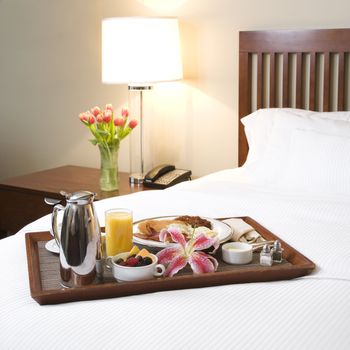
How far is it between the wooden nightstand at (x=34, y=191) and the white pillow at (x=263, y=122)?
22.7 inches

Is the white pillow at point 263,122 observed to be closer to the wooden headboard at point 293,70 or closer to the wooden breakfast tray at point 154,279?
the wooden headboard at point 293,70

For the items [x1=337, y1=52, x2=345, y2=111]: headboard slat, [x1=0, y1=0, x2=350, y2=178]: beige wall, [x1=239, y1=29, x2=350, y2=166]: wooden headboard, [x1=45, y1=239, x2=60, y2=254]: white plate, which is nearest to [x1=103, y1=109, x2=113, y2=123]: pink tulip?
[x1=0, y1=0, x2=350, y2=178]: beige wall

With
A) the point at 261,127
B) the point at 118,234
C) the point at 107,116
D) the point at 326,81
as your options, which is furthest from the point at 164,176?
the point at 118,234

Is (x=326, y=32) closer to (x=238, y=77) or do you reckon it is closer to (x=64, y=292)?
(x=238, y=77)

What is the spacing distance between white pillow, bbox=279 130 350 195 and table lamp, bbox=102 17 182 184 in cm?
77

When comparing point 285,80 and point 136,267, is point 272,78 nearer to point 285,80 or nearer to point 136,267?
point 285,80

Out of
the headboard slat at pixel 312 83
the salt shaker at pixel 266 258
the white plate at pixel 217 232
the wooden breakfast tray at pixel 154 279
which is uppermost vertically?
the headboard slat at pixel 312 83

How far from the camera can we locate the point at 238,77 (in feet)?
9.36

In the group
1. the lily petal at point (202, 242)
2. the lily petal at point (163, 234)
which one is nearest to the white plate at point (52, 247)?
the lily petal at point (163, 234)

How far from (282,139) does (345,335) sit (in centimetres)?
131

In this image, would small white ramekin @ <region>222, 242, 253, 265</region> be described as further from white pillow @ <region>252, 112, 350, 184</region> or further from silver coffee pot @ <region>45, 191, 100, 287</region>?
white pillow @ <region>252, 112, 350, 184</region>

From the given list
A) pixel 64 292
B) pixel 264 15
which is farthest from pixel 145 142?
pixel 64 292

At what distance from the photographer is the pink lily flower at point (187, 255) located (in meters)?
1.40

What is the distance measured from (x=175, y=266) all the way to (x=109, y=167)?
145cm
